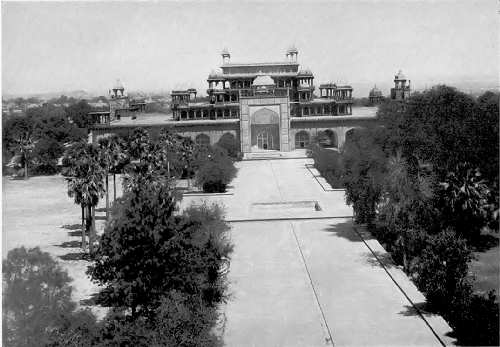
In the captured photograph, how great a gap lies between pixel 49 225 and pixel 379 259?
19.3 metres

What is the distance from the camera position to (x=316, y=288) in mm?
19594

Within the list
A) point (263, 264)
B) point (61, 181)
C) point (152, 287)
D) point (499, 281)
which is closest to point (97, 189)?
point (263, 264)

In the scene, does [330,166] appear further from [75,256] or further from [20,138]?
[20,138]

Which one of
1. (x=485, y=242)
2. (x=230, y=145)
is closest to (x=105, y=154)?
(x=485, y=242)

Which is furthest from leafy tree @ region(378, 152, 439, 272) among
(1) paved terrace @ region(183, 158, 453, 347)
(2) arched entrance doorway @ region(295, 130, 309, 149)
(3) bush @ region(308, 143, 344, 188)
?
(2) arched entrance doorway @ region(295, 130, 309, 149)

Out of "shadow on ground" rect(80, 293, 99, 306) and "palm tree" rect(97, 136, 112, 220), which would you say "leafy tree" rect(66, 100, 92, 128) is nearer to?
"palm tree" rect(97, 136, 112, 220)

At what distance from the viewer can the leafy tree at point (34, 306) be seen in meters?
12.8

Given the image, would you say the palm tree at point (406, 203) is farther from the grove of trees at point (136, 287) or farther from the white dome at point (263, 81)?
the white dome at point (263, 81)

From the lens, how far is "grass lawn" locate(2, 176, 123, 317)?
22531mm

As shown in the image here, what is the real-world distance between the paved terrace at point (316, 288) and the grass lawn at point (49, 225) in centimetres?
571

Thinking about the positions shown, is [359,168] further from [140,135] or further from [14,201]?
[14,201]

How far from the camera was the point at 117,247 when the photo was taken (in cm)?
1602

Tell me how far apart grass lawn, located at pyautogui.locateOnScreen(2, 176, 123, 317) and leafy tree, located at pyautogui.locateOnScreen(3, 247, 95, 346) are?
3.97 m

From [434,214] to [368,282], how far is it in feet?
17.1
